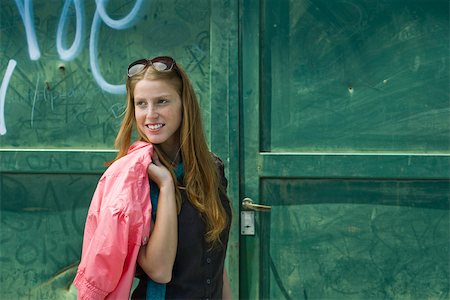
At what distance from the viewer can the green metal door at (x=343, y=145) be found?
3.29 metres

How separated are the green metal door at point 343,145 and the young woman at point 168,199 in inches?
44.7

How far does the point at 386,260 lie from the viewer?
330 centimetres

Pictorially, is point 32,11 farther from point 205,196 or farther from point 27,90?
point 205,196

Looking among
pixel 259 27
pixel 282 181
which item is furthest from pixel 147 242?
pixel 259 27

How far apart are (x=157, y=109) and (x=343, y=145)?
1482 millimetres

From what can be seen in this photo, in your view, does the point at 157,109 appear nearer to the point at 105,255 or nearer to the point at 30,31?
the point at 105,255

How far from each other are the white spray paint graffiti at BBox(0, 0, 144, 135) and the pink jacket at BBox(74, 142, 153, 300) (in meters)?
1.50

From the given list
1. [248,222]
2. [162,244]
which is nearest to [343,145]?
[248,222]

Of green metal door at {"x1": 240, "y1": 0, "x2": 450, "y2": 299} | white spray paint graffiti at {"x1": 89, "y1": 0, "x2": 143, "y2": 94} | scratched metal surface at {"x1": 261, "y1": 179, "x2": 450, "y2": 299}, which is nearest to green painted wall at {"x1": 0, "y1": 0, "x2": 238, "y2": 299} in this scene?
white spray paint graffiti at {"x1": 89, "y1": 0, "x2": 143, "y2": 94}

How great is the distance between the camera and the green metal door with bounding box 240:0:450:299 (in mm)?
3289

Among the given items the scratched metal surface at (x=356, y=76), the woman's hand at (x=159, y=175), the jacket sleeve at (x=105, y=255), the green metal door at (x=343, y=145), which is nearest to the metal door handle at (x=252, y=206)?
the green metal door at (x=343, y=145)

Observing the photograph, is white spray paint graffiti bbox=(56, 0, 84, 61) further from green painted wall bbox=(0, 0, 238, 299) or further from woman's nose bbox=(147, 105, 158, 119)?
woman's nose bbox=(147, 105, 158, 119)

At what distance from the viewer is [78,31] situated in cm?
343

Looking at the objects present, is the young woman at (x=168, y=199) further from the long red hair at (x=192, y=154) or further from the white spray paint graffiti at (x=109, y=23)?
the white spray paint graffiti at (x=109, y=23)
